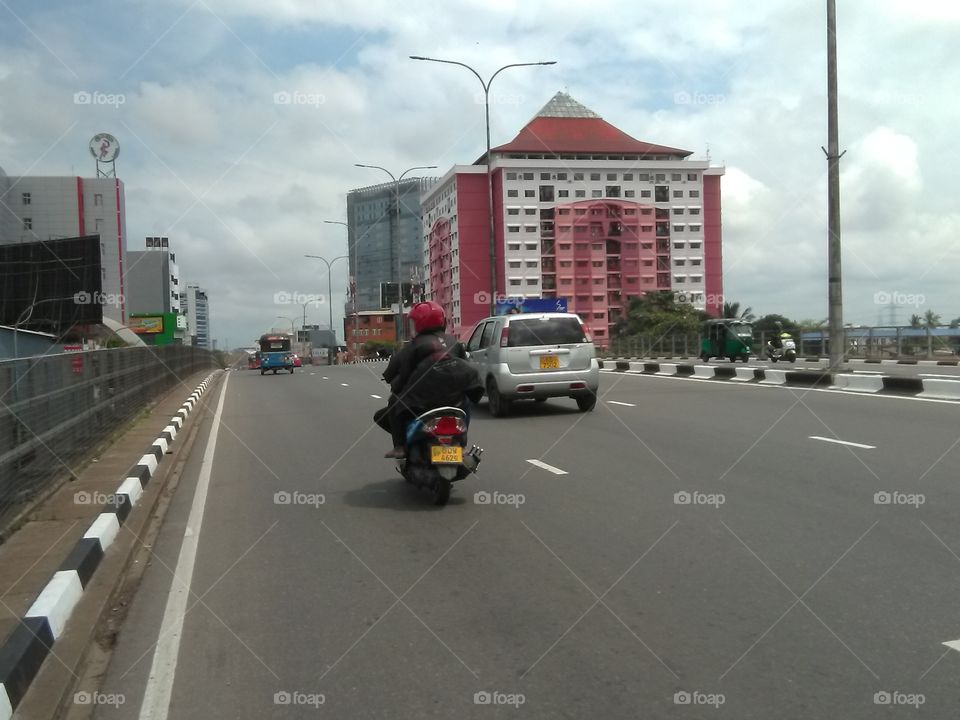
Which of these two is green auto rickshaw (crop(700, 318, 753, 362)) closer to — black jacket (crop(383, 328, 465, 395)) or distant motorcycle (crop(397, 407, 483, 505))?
black jacket (crop(383, 328, 465, 395))

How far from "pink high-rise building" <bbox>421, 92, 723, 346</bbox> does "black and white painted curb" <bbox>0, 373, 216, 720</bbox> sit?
97.7 meters

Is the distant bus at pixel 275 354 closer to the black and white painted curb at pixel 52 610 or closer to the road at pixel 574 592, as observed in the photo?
the road at pixel 574 592

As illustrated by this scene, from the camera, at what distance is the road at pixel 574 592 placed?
370 centimetres

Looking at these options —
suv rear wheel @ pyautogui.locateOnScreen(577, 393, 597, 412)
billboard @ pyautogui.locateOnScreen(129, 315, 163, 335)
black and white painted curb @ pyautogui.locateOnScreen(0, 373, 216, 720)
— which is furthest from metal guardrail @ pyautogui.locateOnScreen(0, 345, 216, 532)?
billboard @ pyautogui.locateOnScreen(129, 315, 163, 335)

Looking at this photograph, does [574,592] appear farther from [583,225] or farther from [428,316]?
[583,225]

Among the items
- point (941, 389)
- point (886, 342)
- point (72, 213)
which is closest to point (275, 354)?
point (886, 342)

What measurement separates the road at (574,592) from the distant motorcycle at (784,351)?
27112mm

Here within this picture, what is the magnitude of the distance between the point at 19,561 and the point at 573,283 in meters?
103

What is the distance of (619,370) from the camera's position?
33.0m

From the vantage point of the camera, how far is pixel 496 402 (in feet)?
50.3

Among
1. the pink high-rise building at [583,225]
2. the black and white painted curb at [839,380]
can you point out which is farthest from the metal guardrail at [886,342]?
the pink high-rise building at [583,225]

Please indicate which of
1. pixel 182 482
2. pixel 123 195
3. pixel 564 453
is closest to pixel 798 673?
pixel 564 453

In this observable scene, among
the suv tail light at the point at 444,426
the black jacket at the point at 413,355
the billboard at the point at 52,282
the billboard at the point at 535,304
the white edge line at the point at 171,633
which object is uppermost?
the billboard at the point at 52,282

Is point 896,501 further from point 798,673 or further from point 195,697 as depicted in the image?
point 195,697
